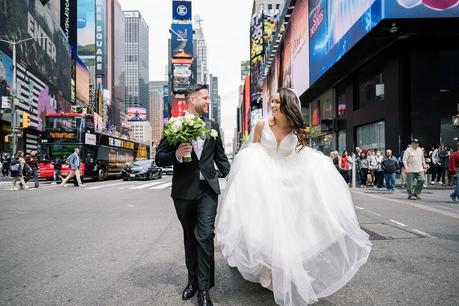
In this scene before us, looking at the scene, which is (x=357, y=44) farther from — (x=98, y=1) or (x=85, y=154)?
(x=98, y=1)

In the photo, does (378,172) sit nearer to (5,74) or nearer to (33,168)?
(33,168)

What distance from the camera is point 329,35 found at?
975 inches

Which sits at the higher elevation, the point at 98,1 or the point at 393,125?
the point at 98,1

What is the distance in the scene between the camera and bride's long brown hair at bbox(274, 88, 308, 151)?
10.6ft

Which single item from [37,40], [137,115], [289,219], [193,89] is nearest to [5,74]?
[37,40]

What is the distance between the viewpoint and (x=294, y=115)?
3.23m

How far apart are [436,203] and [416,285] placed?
7.62 m

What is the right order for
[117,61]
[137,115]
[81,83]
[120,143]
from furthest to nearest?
1. [137,115]
2. [117,61]
3. [81,83]
4. [120,143]

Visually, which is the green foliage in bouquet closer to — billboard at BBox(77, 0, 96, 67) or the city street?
the city street

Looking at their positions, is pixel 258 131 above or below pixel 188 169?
above

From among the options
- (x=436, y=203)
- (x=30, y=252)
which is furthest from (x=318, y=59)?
(x=30, y=252)

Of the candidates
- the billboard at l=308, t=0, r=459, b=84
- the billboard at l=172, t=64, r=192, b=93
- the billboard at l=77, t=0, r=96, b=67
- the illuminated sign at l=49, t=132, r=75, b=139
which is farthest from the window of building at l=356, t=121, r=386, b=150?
the billboard at l=77, t=0, r=96, b=67

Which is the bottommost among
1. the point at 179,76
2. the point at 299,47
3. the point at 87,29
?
the point at 299,47

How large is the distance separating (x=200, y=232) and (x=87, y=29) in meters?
123
